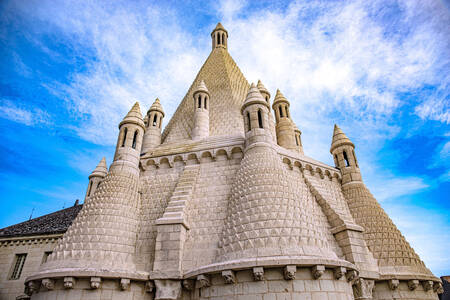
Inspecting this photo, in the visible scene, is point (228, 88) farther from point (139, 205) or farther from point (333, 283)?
point (333, 283)

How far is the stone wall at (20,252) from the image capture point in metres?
19.1

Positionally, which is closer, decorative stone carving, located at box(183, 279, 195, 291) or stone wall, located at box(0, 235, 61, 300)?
decorative stone carving, located at box(183, 279, 195, 291)

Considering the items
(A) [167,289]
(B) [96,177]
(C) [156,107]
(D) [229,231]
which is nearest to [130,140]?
(C) [156,107]

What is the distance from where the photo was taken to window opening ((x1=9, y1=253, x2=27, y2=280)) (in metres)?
19.8

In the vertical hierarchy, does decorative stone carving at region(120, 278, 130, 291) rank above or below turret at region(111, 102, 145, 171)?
below

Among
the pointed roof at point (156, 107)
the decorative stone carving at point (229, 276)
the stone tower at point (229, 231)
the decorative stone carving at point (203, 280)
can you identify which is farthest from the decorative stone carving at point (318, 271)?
the pointed roof at point (156, 107)

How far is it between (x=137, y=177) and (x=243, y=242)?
7861 mm

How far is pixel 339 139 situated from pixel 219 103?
28.8 ft

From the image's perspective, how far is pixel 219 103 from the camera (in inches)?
808

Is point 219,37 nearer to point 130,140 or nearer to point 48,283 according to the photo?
point 130,140

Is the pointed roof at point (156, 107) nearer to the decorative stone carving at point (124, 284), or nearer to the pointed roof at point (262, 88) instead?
the pointed roof at point (262, 88)

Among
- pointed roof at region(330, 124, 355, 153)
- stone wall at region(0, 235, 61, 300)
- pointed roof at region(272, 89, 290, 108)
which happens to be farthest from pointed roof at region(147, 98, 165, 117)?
pointed roof at region(330, 124, 355, 153)

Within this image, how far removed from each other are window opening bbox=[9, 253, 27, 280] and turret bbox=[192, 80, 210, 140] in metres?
15.5

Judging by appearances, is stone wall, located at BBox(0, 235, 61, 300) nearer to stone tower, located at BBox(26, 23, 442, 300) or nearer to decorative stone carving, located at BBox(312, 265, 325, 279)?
stone tower, located at BBox(26, 23, 442, 300)
